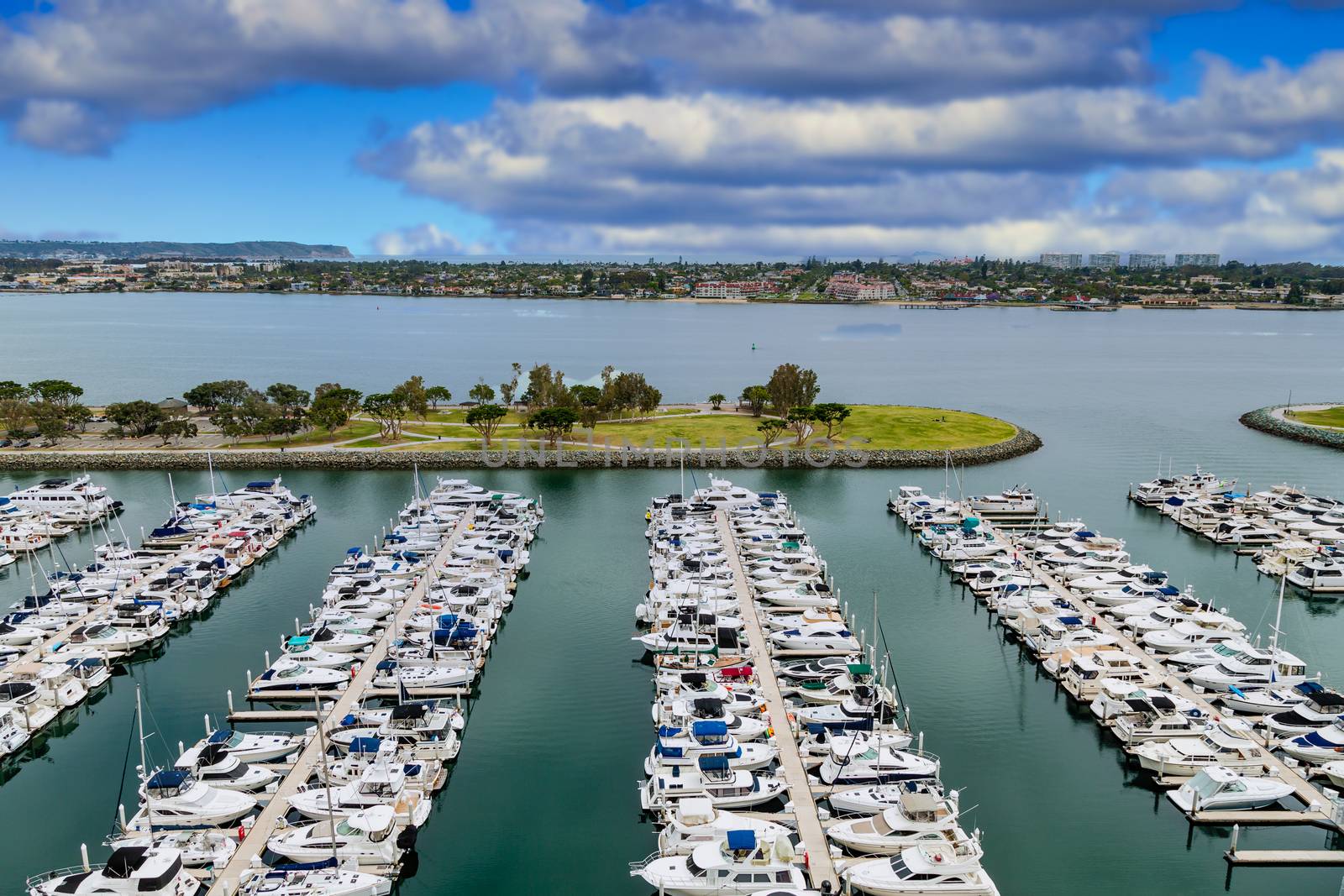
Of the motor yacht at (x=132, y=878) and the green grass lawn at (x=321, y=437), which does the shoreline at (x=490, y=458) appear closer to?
the green grass lawn at (x=321, y=437)

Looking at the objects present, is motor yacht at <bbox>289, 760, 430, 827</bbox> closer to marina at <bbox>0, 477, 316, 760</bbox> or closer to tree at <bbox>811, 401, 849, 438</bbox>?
marina at <bbox>0, 477, 316, 760</bbox>

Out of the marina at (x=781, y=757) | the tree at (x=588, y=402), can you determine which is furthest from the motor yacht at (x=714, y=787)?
the tree at (x=588, y=402)

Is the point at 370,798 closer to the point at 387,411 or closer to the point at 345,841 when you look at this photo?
the point at 345,841

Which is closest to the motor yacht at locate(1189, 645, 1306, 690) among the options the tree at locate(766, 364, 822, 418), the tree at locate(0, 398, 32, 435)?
the tree at locate(766, 364, 822, 418)

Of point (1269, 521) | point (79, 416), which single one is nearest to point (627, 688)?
point (1269, 521)

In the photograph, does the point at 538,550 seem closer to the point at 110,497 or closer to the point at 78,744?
the point at 78,744
